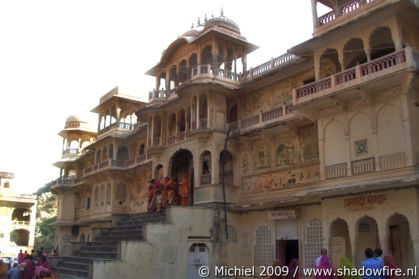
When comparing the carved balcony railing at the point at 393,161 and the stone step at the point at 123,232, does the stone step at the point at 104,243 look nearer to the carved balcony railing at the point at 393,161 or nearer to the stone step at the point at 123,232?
the stone step at the point at 123,232

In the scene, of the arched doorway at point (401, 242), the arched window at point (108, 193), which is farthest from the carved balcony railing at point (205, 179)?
the arched window at point (108, 193)

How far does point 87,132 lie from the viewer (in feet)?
133

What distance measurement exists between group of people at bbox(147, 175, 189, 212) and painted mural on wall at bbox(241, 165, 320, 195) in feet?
9.80

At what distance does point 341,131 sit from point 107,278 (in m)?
10.6

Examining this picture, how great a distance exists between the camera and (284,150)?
63.8 ft

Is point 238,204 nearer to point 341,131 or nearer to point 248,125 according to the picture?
point 248,125

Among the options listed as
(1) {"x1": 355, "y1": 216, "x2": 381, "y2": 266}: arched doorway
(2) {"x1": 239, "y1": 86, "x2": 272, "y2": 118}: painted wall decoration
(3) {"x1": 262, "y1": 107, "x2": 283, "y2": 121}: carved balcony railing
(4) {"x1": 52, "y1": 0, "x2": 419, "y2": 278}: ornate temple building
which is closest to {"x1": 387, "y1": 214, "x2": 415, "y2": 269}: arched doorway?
(4) {"x1": 52, "y1": 0, "x2": 419, "y2": 278}: ornate temple building

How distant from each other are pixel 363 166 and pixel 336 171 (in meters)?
1.07

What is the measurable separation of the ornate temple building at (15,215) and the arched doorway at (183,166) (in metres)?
33.2

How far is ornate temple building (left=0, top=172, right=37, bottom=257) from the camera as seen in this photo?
5169 centimetres

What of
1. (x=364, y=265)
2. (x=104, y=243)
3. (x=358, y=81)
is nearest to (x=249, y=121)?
(x=358, y=81)

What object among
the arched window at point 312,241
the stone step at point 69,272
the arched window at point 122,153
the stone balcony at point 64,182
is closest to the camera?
the arched window at point 312,241

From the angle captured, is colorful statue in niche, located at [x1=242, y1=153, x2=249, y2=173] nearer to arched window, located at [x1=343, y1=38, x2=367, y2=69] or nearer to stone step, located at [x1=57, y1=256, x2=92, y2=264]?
arched window, located at [x1=343, y1=38, x2=367, y2=69]

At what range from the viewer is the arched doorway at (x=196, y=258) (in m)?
19.2
